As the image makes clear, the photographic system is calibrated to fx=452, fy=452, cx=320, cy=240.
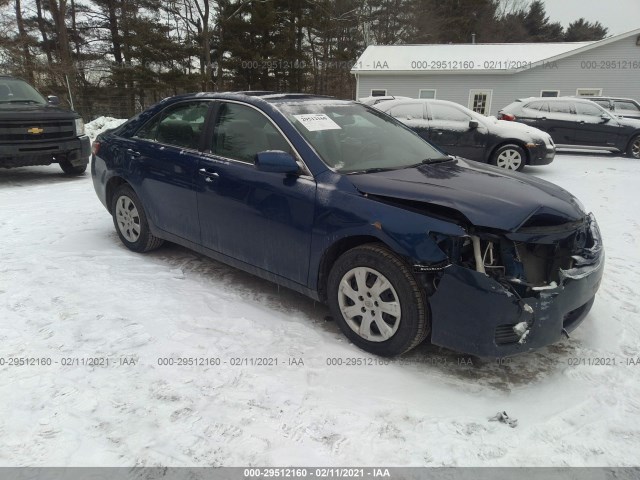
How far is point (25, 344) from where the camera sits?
2938 millimetres

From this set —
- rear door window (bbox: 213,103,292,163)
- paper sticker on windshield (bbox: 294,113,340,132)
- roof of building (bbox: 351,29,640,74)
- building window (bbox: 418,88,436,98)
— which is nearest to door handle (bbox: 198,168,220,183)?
rear door window (bbox: 213,103,292,163)

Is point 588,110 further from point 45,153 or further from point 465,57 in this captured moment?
point 45,153

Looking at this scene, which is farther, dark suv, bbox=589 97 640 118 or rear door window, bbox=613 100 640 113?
rear door window, bbox=613 100 640 113

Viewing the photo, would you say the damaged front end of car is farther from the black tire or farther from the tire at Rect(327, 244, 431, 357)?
the black tire

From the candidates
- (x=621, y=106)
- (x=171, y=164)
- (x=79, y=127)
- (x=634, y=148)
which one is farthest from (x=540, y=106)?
(x=171, y=164)

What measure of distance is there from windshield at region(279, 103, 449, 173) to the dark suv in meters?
12.2

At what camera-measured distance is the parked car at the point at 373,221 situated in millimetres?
2512

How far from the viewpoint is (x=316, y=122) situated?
3.44 meters

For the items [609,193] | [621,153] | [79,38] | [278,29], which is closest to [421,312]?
[609,193]

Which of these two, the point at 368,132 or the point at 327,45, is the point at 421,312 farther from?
the point at 327,45

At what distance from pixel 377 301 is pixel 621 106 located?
47.3ft

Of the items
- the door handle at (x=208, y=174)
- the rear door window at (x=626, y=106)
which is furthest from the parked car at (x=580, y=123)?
the door handle at (x=208, y=174)

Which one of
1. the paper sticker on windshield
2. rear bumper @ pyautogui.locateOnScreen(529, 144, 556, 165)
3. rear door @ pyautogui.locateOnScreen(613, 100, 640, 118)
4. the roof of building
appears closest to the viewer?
the paper sticker on windshield

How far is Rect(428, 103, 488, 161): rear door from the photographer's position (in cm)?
927
